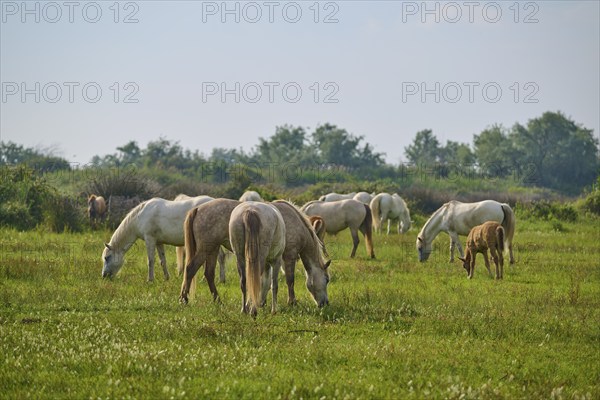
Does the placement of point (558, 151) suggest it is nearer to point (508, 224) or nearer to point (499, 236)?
point (508, 224)

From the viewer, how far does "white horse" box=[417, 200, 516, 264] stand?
872 inches

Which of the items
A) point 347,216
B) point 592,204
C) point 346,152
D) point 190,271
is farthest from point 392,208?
point 346,152

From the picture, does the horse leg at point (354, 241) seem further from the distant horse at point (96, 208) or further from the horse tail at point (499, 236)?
the distant horse at point (96, 208)

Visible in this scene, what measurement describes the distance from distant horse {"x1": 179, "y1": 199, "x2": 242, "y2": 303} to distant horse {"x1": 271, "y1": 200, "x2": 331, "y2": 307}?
107 centimetres

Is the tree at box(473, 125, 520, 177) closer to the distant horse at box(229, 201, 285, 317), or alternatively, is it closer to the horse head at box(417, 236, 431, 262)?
the horse head at box(417, 236, 431, 262)

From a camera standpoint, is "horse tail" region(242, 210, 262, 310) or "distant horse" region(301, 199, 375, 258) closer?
"horse tail" region(242, 210, 262, 310)

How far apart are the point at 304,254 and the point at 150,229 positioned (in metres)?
5.04

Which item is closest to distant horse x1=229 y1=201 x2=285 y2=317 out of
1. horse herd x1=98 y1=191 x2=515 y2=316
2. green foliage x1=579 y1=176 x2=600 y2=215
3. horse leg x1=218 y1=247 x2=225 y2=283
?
horse herd x1=98 y1=191 x2=515 y2=316

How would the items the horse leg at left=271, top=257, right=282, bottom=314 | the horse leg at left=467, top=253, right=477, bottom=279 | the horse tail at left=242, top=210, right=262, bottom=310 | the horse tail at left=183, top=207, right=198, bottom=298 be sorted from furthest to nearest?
the horse leg at left=467, top=253, right=477, bottom=279
the horse tail at left=183, top=207, right=198, bottom=298
the horse leg at left=271, top=257, right=282, bottom=314
the horse tail at left=242, top=210, right=262, bottom=310

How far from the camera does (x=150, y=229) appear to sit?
16.8 meters

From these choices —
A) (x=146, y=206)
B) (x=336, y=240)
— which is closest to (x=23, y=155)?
(x=336, y=240)

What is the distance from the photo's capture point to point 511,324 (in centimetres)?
1108

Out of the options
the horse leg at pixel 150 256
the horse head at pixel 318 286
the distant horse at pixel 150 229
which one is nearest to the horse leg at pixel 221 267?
the distant horse at pixel 150 229

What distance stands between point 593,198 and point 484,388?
39.1m
